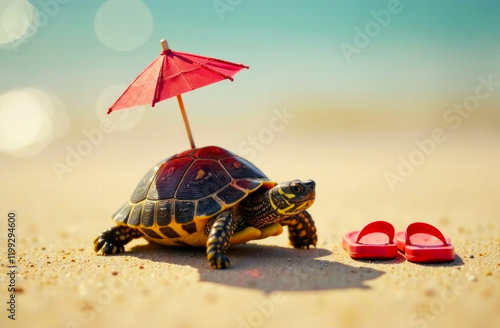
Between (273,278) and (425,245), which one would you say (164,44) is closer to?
(273,278)

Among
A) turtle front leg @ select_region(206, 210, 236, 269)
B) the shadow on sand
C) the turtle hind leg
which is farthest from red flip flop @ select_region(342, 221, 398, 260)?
the turtle hind leg

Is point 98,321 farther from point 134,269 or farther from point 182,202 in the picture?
point 182,202

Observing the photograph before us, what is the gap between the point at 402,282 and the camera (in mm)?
4438

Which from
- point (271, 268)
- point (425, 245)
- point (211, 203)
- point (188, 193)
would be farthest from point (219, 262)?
point (425, 245)

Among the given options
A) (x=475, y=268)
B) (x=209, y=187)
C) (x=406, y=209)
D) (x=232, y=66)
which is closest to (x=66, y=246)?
(x=209, y=187)

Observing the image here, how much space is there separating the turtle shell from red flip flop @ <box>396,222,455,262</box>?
6.03 feet

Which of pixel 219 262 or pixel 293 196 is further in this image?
pixel 293 196

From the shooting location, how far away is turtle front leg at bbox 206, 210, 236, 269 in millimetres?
5047

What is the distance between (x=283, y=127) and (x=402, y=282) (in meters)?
27.4

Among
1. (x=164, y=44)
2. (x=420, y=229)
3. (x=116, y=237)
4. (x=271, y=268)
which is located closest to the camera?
(x=271, y=268)

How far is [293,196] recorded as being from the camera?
17.5 ft

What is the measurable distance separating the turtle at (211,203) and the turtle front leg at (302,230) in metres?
0.12

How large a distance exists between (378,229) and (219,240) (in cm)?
224

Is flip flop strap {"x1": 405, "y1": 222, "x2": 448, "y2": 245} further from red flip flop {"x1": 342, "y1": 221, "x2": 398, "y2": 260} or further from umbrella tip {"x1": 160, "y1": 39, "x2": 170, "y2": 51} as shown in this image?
umbrella tip {"x1": 160, "y1": 39, "x2": 170, "y2": 51}
